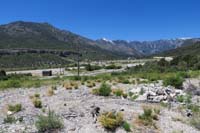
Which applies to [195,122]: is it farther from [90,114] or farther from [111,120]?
[90,114]

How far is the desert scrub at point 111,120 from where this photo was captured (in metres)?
18.1

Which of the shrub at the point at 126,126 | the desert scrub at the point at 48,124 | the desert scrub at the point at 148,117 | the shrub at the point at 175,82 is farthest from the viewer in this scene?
the shrub at the point at 175,82

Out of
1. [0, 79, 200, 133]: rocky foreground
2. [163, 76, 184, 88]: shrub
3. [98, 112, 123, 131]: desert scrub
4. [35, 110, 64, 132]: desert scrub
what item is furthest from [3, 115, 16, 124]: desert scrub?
[163, 76, 184, 88]: shrub

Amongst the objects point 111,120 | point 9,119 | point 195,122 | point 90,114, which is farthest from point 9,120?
point 195,122

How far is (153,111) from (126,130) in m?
3.76

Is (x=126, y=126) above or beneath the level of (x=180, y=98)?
beneath

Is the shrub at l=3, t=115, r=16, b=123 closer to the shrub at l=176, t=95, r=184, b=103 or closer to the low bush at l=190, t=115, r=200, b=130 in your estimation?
the low bush at l=190, t=115, r=200, b=130

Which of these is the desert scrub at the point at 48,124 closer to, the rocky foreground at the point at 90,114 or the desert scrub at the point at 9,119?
the rocky foreground at the point at 90,114

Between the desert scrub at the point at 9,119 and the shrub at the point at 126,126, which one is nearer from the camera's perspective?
the shrub at the point at 126,126

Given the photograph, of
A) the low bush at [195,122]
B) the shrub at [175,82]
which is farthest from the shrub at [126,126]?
the shrub at [175,82]

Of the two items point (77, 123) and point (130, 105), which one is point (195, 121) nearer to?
point (130, 105)

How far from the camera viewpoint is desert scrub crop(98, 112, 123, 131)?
1808 cm

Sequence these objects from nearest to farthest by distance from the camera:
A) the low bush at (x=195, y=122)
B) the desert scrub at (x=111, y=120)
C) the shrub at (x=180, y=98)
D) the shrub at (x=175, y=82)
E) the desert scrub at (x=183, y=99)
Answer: the desert scrub at (x=111, y=120) → the low bush at (x=195, y=122) → the desert scrub at (x=183, y=99) → the shrub at (x=180, y=98) → the shrub at (x=175, y=82)

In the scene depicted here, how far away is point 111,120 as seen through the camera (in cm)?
1825
